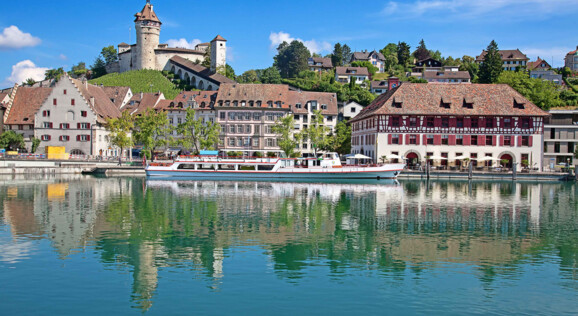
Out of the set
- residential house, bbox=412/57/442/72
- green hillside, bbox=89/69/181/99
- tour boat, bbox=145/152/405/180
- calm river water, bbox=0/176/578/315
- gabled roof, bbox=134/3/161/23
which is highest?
gabled roof, bbox=134/3/161/23

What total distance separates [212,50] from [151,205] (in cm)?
10920

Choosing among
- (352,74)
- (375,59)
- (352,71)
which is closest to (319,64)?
(375,59)

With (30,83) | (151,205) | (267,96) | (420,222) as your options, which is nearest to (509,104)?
(267,96)

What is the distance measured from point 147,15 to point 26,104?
65276 millimetres

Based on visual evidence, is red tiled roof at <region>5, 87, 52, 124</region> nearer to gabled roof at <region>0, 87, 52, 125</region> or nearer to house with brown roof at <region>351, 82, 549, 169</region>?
gabled roof at <region>0, 87, 52, 125</region>

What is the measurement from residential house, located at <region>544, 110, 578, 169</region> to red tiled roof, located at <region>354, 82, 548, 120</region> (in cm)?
618

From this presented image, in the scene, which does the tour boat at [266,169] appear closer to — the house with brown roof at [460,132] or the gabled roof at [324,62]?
the house with brown roof at [460,132]

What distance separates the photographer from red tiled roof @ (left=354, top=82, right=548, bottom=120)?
71375mm

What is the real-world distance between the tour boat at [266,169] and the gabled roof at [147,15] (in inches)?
3570

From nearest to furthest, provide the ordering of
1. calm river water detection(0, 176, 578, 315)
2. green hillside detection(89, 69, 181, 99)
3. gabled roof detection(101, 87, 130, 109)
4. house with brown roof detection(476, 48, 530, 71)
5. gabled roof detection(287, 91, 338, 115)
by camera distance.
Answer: calm river water detection(0, 176, 578, 315) < gabled roof detection(287, 91, 338, 115) < gabled roof detection(101, 87, 130, 109) < green hillside detection(89, 69, 181, 99) < house with brown roof detection(476, 48, 530, 71)

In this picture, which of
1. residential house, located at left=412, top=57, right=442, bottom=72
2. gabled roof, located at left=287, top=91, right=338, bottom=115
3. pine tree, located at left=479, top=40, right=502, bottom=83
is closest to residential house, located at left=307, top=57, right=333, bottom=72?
residential house, located at left=412, top=57, right=442, bottom=72

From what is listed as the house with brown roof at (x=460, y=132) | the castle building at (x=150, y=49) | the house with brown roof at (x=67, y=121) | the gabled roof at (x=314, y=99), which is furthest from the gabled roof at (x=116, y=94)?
the house with brown roof at (x=460, y=132)

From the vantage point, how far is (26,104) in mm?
88125

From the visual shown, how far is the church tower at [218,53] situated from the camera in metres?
139
